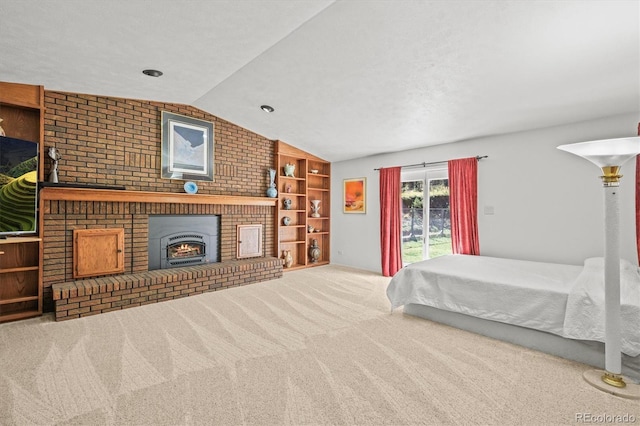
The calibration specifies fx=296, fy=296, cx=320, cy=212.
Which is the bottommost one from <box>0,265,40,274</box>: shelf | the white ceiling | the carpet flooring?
the carpet flooring

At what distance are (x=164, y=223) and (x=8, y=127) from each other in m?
1.95

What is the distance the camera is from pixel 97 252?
149 inches

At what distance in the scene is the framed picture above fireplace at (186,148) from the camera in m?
4.45

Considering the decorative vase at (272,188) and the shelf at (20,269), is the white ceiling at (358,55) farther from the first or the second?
the shelf at (20,269)

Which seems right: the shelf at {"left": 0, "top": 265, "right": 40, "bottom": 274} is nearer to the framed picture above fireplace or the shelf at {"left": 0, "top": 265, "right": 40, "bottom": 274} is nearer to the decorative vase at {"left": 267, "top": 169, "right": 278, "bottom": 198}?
the framed picture above fireplace

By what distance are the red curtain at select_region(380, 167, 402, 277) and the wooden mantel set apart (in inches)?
87.6

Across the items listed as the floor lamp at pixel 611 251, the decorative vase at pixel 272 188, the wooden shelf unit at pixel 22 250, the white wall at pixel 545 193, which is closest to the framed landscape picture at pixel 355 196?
the white wall at pixel 545 193

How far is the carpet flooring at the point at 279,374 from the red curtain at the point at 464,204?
5.85 ft

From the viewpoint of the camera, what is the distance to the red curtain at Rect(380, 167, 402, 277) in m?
5.32

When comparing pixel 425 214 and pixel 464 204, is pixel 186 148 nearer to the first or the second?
pixel 425 214

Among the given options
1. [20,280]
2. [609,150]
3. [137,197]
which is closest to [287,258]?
[137,197]

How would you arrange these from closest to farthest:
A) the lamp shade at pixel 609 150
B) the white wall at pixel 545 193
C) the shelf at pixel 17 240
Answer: the lamp shade at pixel 609 150, the shelf at pixel 17 240, the white wall at pixel 545 193

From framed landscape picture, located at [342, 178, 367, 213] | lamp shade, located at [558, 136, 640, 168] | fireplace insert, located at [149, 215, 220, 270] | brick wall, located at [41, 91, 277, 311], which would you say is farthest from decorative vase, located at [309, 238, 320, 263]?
lamp shade, located at [558, 136, 640, 168]

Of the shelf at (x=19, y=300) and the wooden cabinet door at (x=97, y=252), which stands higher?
the wooden cabinet door at (x=97, y=252)
